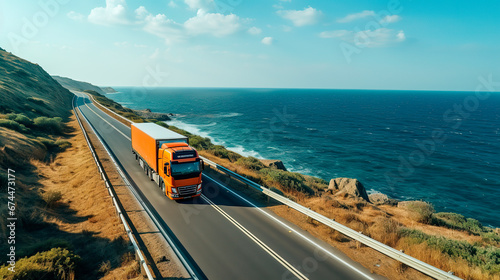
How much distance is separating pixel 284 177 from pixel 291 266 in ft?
38.8

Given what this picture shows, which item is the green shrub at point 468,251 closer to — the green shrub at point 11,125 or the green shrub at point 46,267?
the green shrub at point 46,267

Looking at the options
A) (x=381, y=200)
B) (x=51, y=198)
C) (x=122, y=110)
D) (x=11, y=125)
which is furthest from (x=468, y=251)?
(x=122, y=110)

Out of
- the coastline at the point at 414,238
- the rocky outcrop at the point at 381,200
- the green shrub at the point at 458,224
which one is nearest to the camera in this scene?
the coastline at the point at 414,238

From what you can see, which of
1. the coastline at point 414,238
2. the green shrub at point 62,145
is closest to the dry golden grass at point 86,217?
the green shrub at point 62,145

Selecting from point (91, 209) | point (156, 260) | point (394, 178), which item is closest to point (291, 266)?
point (156, 260)

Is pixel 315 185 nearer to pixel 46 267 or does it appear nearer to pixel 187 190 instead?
pixel 187 190

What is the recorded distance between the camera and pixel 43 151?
2278cm

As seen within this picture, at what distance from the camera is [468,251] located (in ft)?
32.8

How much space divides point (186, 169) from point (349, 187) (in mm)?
18413

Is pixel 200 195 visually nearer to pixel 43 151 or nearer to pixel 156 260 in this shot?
pixel 156 260

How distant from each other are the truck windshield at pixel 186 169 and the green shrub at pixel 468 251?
11811mm

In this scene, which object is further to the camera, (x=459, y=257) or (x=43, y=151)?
(x=43, y=151)

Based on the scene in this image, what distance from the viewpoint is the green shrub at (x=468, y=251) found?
29.2 feet

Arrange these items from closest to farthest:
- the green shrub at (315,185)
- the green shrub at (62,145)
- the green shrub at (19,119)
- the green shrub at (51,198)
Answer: the green shrub at (51,198), the green shrub at (315,185), the green shrub at (62,145), the green shrub at (19,119)
